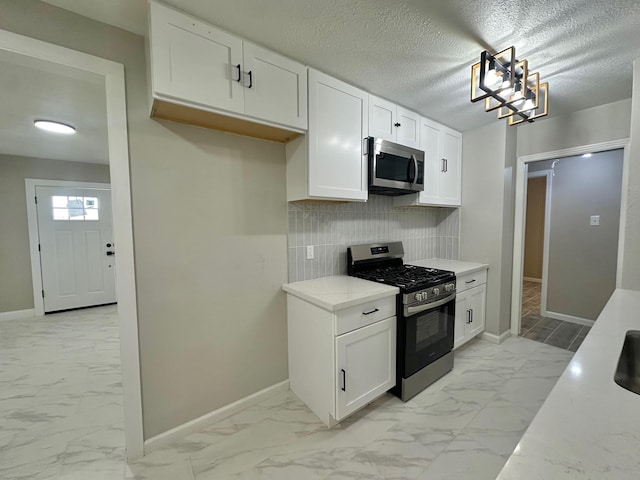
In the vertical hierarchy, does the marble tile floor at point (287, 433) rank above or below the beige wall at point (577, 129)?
below

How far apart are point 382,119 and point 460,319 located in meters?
1.98

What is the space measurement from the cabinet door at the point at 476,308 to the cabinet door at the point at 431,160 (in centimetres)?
101

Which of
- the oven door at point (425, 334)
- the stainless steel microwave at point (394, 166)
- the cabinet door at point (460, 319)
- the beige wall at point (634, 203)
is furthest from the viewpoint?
the cabinet door at point (460, 319)

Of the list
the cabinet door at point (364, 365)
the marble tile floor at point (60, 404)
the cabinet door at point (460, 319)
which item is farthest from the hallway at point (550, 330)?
the marble tile floor at point (60, 404)

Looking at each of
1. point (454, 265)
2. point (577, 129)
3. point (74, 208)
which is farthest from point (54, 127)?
point (577, 129)

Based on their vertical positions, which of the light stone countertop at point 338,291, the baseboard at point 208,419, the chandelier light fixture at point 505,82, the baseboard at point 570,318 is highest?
the chandelier light fixture at point 505,82

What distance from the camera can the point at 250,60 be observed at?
1508mm

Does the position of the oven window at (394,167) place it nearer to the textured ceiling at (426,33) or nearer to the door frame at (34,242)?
the textured ceiling at (426,33)

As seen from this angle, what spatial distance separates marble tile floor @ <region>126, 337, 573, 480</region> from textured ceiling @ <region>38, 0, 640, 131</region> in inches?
92.5

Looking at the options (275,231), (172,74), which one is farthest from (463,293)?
(172,74)

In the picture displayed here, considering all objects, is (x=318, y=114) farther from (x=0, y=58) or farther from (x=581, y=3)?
(x=0, y=58)

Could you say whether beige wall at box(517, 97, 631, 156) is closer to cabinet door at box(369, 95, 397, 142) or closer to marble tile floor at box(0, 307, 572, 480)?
cabinet door at box(369, 95, 397, 142)

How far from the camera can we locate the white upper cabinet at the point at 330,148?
1802 mm

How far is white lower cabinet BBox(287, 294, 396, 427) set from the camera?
5.40 ft
